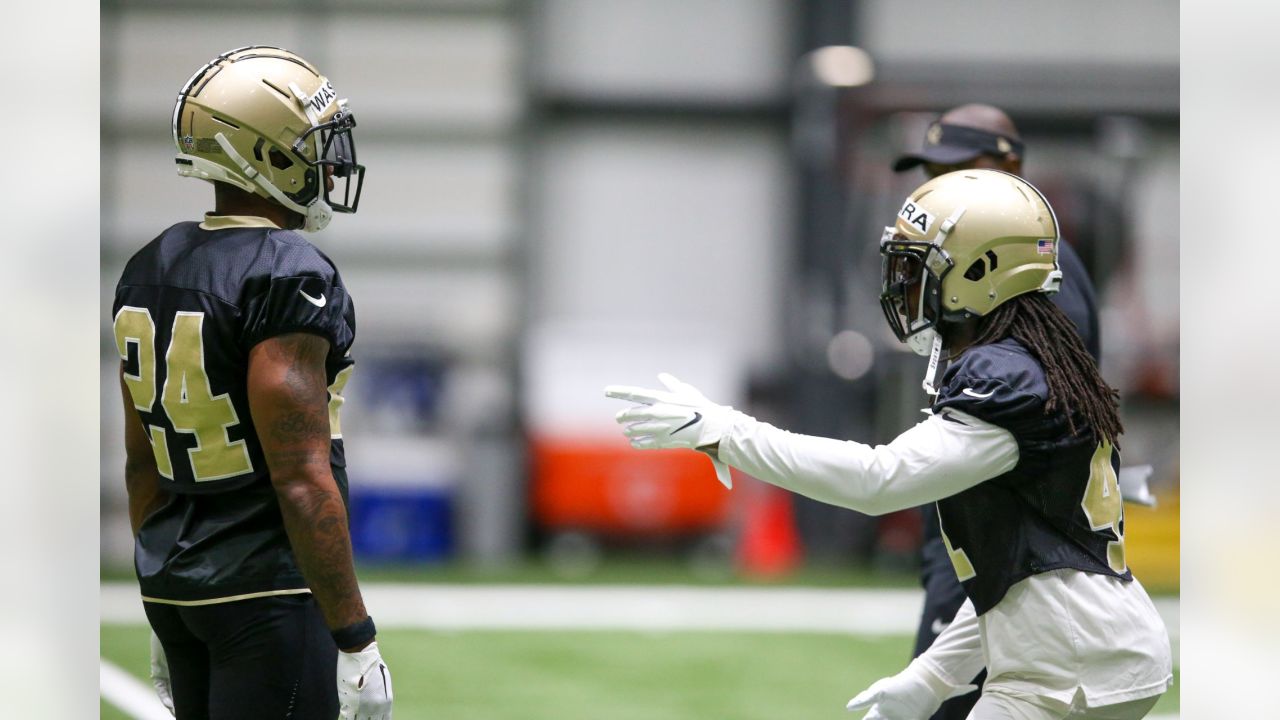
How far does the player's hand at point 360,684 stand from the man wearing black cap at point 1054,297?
1.32 metres

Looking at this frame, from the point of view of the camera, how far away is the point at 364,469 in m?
11.2

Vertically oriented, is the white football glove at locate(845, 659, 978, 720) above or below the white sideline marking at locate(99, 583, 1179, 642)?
above

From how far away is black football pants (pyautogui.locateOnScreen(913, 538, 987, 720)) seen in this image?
11.3 ft

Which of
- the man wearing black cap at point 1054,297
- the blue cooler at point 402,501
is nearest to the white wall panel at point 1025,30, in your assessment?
the blue cooler at point 402,501

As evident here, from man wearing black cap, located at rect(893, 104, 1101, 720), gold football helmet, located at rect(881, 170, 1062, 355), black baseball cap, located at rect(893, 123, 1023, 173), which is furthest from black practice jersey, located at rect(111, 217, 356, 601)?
black baseball cap, located at rect(893, 123, 1023, 173)

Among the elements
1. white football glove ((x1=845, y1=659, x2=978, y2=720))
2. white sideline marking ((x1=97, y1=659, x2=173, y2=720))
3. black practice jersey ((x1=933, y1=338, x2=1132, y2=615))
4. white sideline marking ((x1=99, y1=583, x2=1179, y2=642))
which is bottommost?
white sideline marking ((x1=99, y1=583, x2=1179, y2=642))

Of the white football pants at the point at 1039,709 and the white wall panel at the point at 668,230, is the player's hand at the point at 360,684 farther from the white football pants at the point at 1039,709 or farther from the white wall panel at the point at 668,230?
the white wall panel at the point at 668,230

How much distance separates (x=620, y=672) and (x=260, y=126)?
454 centimetres

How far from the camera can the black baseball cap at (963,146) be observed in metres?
4.04

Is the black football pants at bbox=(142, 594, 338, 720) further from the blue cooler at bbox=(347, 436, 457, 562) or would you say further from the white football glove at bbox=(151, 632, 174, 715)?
the blue cooler at bbox=(347, 436, 457, 562)

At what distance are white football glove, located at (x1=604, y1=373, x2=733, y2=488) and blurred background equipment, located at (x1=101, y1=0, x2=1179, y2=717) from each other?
785 centimetres

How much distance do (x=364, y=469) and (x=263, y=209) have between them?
29.0 feet

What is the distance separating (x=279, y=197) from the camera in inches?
101

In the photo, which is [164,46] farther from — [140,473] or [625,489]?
[140,473]
